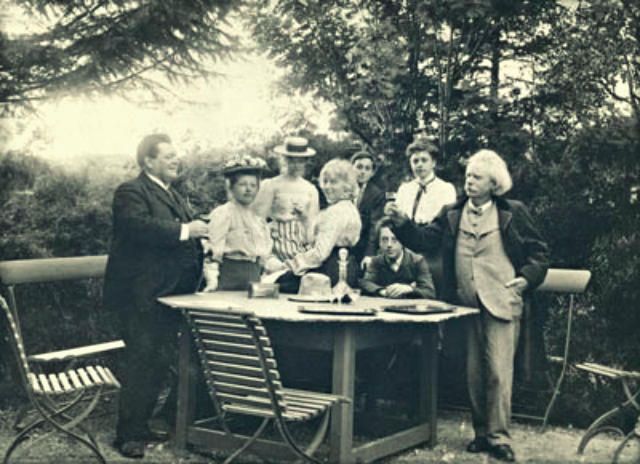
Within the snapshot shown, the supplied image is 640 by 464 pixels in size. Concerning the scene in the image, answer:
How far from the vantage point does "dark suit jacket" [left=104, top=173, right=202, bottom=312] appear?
562 cm

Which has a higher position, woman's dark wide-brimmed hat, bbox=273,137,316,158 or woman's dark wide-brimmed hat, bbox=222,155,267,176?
woman's dark wide-brimmed hat, bbox=273,137,316,158

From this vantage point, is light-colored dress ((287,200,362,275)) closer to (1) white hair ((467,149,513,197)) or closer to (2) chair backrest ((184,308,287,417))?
(1) white hair ((467,149,513,197))

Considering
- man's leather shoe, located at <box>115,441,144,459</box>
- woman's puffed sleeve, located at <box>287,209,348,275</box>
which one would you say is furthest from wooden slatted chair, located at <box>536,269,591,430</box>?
man's leather shoe, located at <box>115,441,144,459</box>

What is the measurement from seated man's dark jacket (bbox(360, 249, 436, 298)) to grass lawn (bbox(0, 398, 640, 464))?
1107mm

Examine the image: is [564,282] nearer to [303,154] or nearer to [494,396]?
[494,396]

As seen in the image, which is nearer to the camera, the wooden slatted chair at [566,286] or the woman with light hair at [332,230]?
the wooden slatted chair at [566,286]

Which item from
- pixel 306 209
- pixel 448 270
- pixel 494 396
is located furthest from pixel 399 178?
pixel 494 396

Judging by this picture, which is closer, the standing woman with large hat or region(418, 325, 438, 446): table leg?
region(418, 325, 438, 446): table leg

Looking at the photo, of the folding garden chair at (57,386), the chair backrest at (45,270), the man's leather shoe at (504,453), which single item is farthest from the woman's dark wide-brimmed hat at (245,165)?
the man's leather shoe at (504,453)

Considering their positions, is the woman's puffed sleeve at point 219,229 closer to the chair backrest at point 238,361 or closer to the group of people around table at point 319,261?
the group of people around table at point 319,261

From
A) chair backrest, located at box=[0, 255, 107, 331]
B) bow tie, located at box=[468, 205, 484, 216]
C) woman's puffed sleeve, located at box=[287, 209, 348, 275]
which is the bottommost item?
chair backrest, located at box=[0, 255, 107, 331]

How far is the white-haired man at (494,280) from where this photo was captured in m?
5.65

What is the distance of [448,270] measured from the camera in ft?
19.4

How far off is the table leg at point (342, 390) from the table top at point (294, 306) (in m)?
0.14
